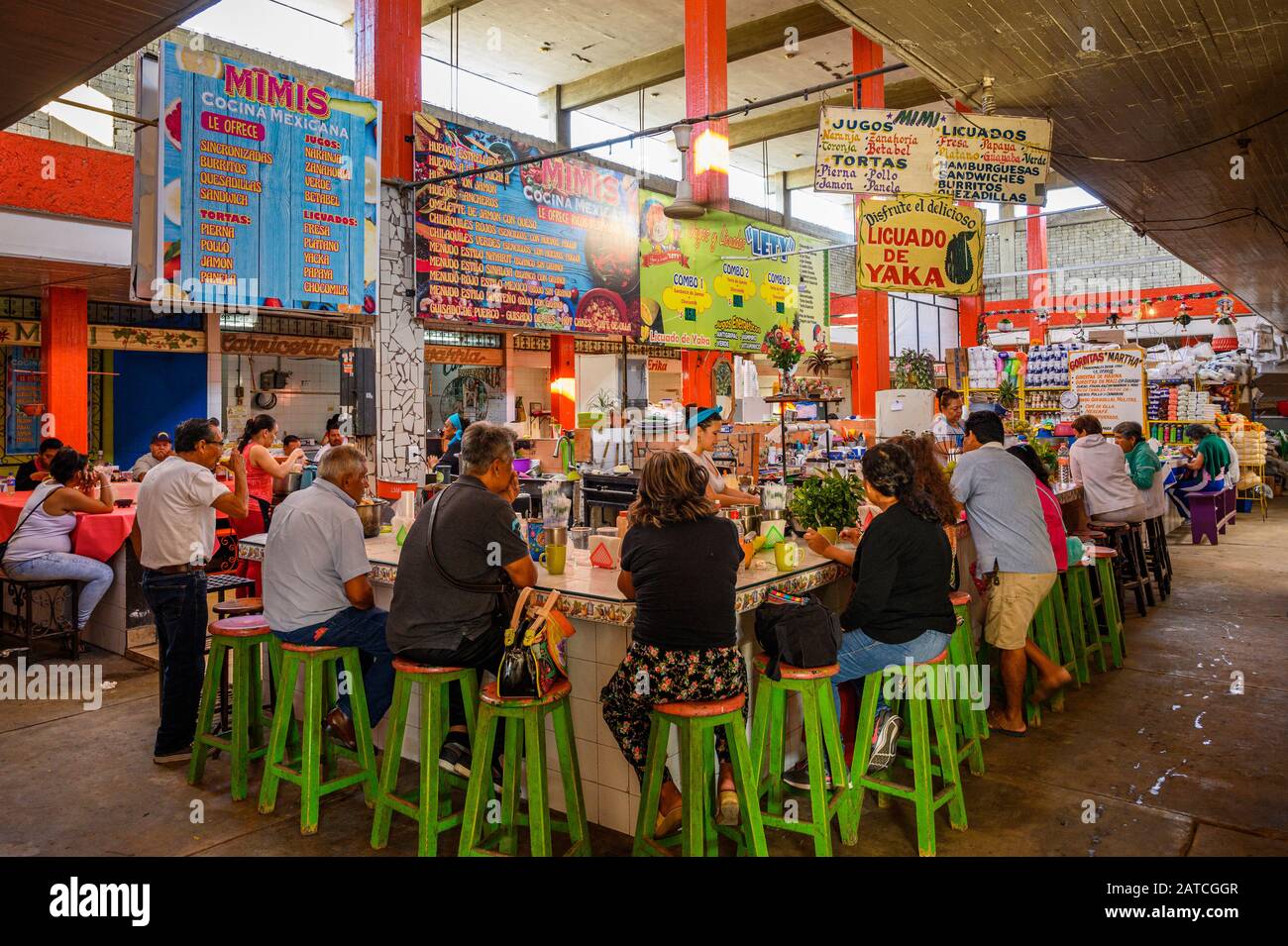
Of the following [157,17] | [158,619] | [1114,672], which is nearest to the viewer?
[157,17]

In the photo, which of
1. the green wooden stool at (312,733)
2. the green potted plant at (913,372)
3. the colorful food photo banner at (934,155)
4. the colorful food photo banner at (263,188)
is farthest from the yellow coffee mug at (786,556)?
the green potted plant at (913,372)

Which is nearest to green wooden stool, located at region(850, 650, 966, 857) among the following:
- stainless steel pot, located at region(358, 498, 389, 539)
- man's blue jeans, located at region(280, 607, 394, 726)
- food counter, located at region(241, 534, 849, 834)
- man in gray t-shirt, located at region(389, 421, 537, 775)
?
food counter, located at region(241, 534, 849, 834)

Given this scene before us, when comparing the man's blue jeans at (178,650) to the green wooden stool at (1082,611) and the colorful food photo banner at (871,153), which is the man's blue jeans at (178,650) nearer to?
the colorful food photo banner at (871,153)

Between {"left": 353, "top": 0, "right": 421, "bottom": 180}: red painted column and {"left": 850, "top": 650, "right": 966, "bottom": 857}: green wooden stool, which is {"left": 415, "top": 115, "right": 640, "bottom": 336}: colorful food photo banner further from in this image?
{"left": 850, "top": 650, "right": 966, "bottom": 857}: green wooden stool

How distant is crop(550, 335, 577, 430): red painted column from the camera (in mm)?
12977

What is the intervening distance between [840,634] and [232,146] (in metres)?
6.58

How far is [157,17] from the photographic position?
291 centimetres

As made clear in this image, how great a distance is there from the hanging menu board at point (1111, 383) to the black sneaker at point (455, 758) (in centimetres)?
1006

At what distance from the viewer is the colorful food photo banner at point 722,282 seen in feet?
41.5

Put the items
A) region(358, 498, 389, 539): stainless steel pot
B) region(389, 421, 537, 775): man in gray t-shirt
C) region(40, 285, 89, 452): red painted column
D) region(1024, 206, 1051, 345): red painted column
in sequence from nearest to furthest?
region(389, 421, 537, 775): man in gray t-shirt
region(358, 498, 389, 539): stainless steel pot
region(40, 285, 89, 452): red painted column
region(1024, 206, 1051, 345): red painted column

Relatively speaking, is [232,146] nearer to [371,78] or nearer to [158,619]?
[371,78]

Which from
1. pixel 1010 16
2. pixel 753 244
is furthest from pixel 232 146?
pixel 753 244

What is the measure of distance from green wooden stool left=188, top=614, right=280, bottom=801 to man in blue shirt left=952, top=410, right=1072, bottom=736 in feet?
11.2

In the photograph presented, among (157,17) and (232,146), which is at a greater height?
(232,146)
